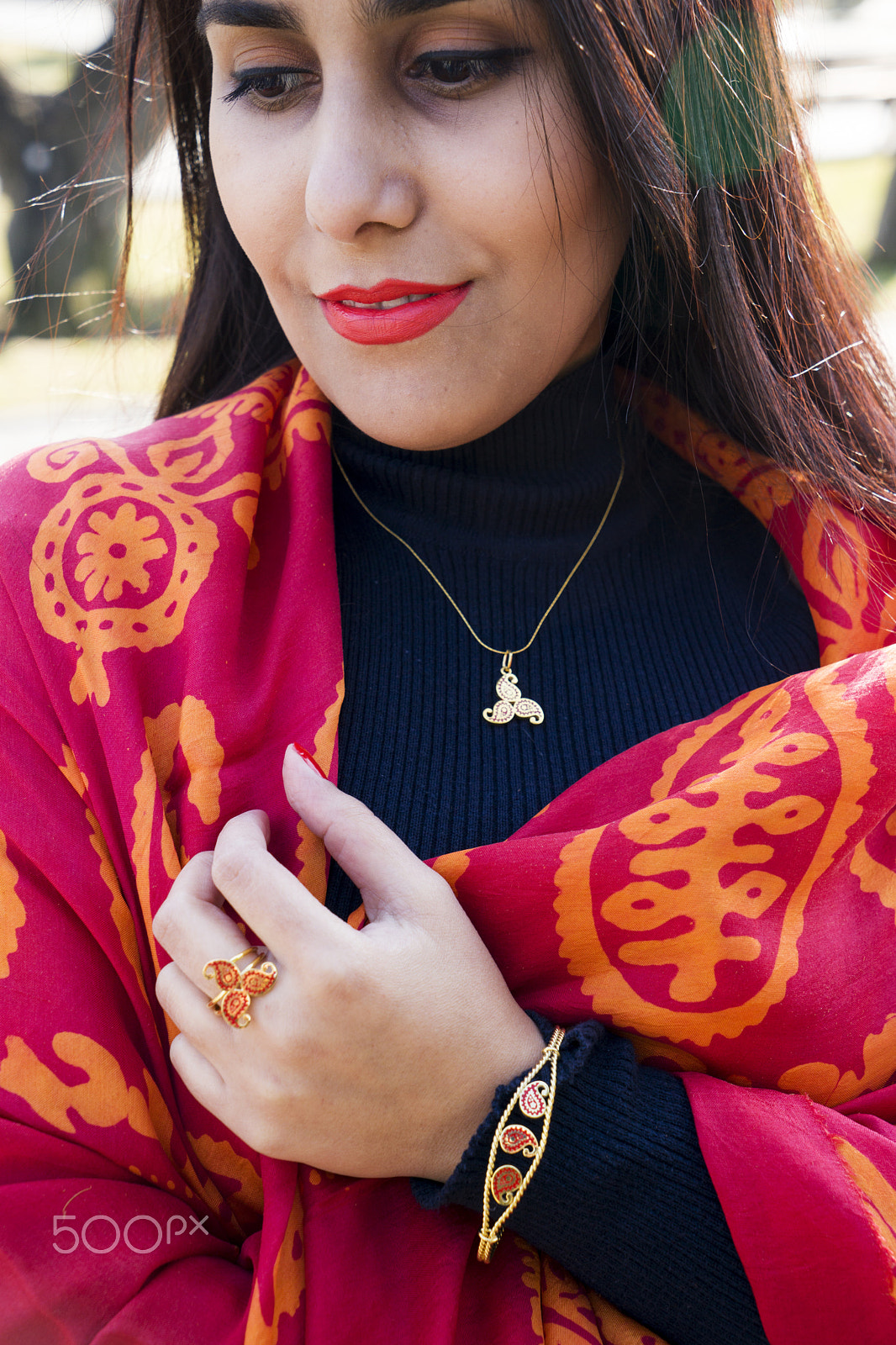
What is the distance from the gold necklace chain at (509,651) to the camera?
1.28 meters

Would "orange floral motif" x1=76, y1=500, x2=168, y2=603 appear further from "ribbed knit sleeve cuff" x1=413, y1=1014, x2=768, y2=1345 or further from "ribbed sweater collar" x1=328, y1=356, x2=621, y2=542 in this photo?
"ribbed knit sleeve cuff" x1=413, y1=1014, x2=768, y2=1345

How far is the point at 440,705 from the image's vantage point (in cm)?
127

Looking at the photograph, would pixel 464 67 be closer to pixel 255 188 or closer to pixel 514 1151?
pixel 255 188

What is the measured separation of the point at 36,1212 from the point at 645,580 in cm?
101

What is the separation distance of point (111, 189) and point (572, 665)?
1.13 metres

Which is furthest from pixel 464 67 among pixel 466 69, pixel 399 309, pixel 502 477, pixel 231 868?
pixel 231 868

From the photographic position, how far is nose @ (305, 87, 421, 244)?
1.07 metres

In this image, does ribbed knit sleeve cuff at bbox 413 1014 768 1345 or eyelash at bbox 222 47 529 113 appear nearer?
ribbed knit sleeve cuff at bbox 413 1014 768 1345

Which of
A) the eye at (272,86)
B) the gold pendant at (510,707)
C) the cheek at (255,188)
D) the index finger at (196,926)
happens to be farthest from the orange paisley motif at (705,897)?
the eye at (272,86)

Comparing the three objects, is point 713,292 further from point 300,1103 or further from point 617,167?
point 300,1103

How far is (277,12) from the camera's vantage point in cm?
109

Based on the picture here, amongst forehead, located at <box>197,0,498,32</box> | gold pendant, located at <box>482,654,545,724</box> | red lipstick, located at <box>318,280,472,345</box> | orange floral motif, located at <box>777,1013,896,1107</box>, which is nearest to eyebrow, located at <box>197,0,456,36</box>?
forehead, located at <box>197,0,498,32</box>

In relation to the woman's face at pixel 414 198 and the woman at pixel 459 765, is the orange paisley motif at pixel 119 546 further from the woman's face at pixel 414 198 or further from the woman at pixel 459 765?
the woman's face at pixel 414 198

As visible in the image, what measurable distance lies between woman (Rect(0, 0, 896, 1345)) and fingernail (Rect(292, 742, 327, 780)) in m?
0.02
